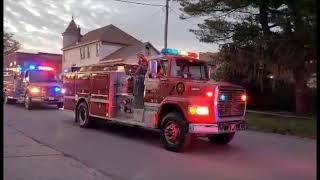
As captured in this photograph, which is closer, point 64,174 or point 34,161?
point 64,174

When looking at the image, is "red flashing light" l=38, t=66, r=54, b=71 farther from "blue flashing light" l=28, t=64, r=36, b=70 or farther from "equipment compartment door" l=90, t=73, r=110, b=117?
"equipment compartment door" l=90, t=73, r=110, b=117

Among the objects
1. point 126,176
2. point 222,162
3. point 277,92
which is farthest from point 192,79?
point 277,92

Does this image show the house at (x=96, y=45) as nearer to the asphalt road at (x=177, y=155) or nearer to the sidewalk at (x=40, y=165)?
the asphalt road at (x=177, y=155)

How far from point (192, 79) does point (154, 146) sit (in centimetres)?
192

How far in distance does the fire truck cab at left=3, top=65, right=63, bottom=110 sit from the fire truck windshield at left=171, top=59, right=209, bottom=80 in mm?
13175

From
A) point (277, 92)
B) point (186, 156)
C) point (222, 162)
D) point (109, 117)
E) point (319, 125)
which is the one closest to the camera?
point (319, 125)

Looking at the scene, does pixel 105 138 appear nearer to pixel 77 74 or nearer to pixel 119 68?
pixel 119 68

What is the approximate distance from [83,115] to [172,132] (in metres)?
5.43

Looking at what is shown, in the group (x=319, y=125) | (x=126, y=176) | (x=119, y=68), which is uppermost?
(x=119, y=68)

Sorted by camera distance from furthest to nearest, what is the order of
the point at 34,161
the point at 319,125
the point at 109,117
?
1. the point at 109,117
2. the point at 34,161
3. the point at 319,125

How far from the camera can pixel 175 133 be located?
10.9 meters

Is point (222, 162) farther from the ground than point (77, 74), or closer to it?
closer to it

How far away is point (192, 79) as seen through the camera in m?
11.8

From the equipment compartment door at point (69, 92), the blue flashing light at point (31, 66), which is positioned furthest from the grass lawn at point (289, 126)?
the blue flashing light at point (31, 66)
